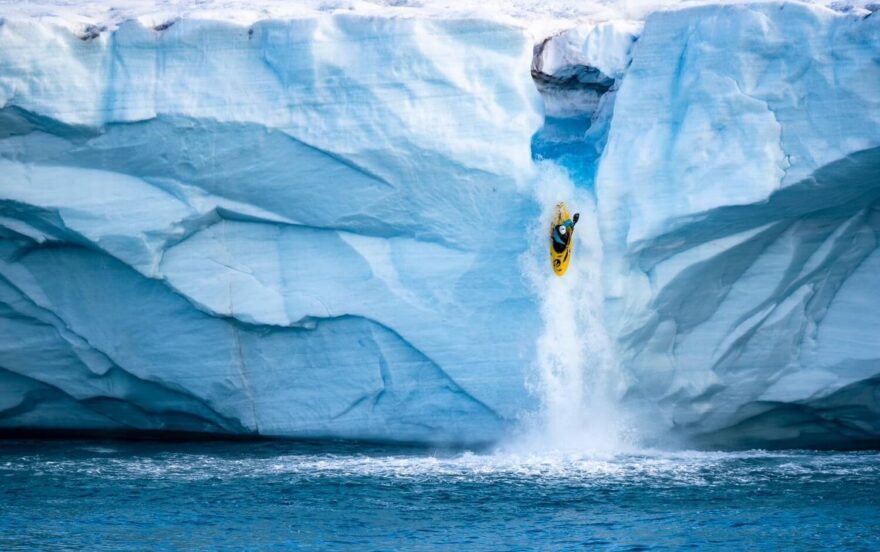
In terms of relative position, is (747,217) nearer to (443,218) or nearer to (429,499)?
(443,218)

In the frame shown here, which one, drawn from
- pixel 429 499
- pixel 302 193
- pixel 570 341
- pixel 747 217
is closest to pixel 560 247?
pixel 570 341

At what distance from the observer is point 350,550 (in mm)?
6938

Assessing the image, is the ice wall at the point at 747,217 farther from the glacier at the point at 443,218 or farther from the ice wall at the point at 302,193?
the ice wall at the point at 302,193

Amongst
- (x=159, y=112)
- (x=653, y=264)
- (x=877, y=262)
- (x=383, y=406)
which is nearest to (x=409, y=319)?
(x=383, y=406)

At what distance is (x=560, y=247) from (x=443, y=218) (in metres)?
0.99

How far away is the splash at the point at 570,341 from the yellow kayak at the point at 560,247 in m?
0.07

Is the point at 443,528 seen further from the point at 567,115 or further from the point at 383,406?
the point at 567,115

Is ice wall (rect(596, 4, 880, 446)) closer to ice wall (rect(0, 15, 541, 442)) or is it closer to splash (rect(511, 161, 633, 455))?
splash (rect(511, 161, 633, 455))

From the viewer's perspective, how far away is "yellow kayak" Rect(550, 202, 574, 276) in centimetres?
973

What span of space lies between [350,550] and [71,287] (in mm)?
4495

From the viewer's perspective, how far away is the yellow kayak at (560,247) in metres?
9.73

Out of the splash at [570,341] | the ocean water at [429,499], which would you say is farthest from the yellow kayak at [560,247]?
the ocean water at [429,499]

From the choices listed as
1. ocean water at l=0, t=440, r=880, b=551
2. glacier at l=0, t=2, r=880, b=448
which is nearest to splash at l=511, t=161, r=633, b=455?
glacier at l=0, t=2, r=880, b=448

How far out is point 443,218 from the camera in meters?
9.84
